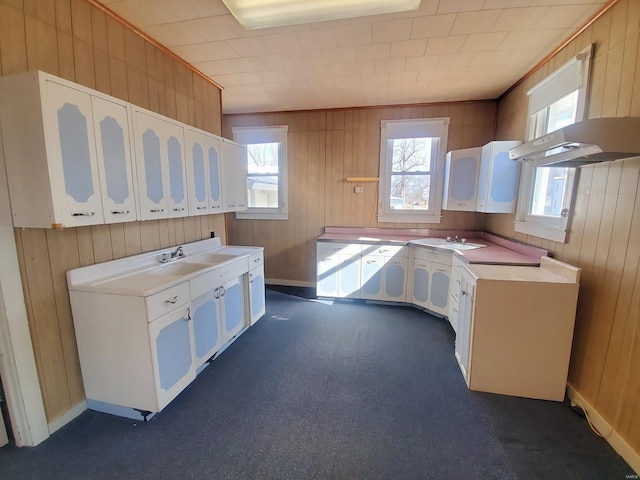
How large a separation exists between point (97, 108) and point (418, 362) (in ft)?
9.62

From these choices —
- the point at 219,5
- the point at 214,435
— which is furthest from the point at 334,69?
the point at 214,435

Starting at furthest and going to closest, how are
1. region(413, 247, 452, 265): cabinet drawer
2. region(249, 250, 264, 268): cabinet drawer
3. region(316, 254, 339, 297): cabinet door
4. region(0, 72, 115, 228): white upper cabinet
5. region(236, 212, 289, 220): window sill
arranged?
region(236, 212, 289, 220): window sill < region(316, 254, 339, 297): cabinet door < region(413, 247, 452, 265): cabinet drawer < region(249, 250, 264, 268): cabinet drawer < region(0, 72, 115, 228): white upper cabinet

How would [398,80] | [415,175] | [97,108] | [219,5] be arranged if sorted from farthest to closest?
[415,175] < [398,80] < [219,5] < [97,108]

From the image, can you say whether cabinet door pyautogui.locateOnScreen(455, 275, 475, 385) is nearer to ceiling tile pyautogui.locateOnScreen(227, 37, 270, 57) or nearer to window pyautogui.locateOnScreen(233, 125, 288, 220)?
ceiling tile pyautogui.locateOnScreen(227, 37, 270, 57)

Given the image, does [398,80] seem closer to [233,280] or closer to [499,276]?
[499,276]

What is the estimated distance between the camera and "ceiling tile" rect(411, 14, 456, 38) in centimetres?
200

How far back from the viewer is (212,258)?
276 cm

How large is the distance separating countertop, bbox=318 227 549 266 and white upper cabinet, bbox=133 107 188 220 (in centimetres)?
195

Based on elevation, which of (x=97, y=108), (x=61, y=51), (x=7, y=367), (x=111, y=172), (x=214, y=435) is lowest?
(x=214, y=435)

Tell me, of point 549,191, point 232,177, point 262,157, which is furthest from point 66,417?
point 549,191

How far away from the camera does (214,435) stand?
1.73 meters

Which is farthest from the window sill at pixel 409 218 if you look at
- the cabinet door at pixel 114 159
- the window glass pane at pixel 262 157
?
the cabinet door at pixel 114 159

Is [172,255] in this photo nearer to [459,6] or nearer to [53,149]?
[53,149]

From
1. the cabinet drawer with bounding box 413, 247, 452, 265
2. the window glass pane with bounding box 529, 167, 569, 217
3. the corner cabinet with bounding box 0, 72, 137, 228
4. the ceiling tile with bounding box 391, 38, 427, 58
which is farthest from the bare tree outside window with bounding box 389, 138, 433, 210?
the corner cabinet with bounding box 0, 72, 137, 228
